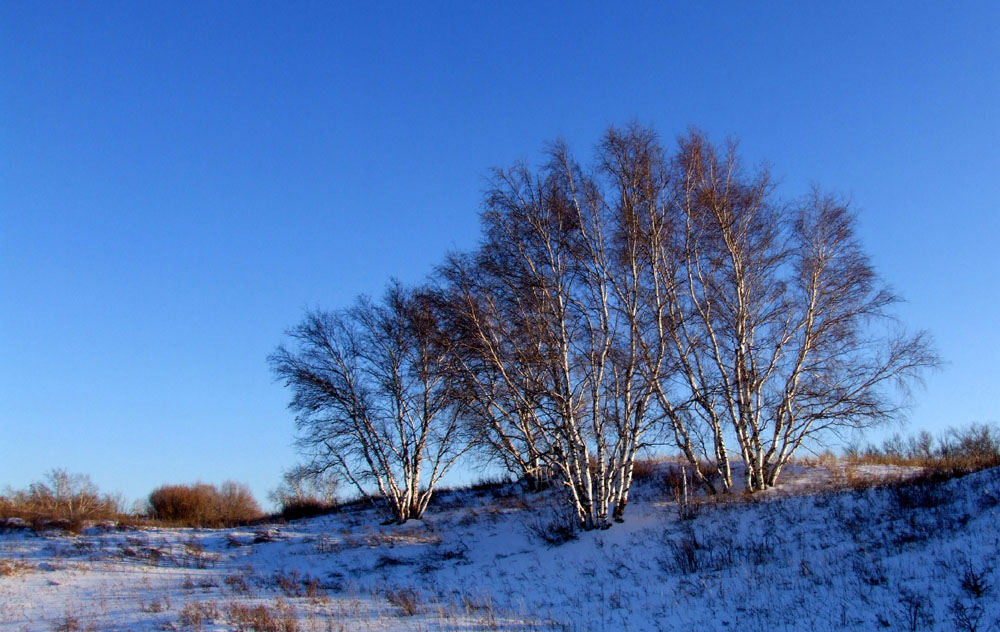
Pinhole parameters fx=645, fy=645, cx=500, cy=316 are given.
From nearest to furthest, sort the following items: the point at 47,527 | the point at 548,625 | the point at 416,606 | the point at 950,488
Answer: the point at 548,625 < the point at 416,606 < the point at 950,488 < the point at 47,527

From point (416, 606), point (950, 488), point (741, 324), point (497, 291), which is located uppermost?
point (497, 291)

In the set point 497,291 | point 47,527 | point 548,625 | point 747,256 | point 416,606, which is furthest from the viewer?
point 47,527

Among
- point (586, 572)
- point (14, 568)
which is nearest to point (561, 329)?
point (586, 572)

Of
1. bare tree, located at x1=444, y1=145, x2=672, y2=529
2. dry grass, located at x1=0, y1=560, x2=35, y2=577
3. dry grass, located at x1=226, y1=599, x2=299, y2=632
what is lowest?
dry grass, located at x1=226, y1=599, x2=299, y2=632

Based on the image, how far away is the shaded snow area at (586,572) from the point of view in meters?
8.94

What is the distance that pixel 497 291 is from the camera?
58.1 feet

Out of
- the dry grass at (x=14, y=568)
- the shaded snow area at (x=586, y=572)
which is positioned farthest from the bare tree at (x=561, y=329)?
the dry grass at (x=14, y=568)

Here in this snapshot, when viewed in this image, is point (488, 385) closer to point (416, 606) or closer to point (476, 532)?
point (476, 532)

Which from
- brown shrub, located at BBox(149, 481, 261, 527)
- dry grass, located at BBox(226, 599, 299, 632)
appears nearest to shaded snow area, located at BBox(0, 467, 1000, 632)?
dry grass, located at BBox(226, 599, 299, 632)

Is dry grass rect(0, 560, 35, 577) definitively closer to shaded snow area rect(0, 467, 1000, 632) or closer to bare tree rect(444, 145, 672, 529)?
shaded snow area rect(0, 467, 1000, 632)

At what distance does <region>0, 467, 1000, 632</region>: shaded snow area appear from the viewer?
29.3 ft

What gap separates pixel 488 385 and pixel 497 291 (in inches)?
110

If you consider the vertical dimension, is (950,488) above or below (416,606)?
above

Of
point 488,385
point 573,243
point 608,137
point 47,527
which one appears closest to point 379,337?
point 488,385
